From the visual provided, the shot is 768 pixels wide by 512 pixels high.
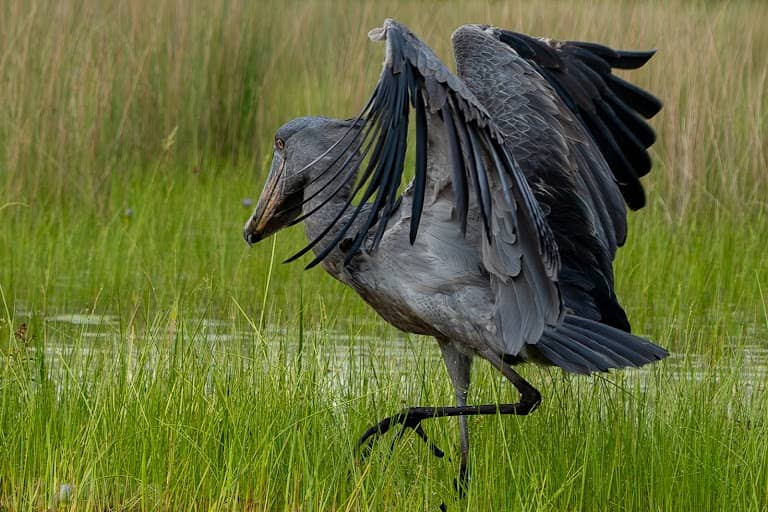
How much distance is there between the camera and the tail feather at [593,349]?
360 centimetres

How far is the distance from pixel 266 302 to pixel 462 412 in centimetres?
218

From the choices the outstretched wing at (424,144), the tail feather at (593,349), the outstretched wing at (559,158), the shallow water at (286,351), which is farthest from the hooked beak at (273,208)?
the tail feather at (593,349)

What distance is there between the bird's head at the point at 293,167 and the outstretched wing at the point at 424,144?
368 mm

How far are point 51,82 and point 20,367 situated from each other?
10.6 ft

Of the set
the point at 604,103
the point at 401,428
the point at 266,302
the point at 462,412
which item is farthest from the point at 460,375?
the point at 266,302

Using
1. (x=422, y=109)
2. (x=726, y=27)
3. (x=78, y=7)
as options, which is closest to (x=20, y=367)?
(x=422, y=109)

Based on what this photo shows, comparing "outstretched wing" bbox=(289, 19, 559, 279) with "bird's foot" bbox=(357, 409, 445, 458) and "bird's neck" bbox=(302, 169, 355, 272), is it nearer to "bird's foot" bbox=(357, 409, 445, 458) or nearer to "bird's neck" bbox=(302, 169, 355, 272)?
"bird's neck" bbox=(302, 169, 355, 272)

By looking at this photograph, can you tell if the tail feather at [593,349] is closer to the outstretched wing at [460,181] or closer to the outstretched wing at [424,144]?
the outstretched wing at [460,181]

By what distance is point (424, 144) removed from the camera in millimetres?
3248

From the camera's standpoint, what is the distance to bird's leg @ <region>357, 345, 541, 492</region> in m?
3.68

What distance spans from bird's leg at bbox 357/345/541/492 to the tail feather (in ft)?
0.48

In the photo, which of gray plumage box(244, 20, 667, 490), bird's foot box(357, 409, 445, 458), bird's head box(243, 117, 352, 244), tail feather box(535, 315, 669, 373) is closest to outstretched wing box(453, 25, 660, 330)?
gray plumage box(244, 20, 667, 490)

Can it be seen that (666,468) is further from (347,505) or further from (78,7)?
(78,7)

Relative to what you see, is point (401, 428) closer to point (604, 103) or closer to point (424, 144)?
point (424, 144)
